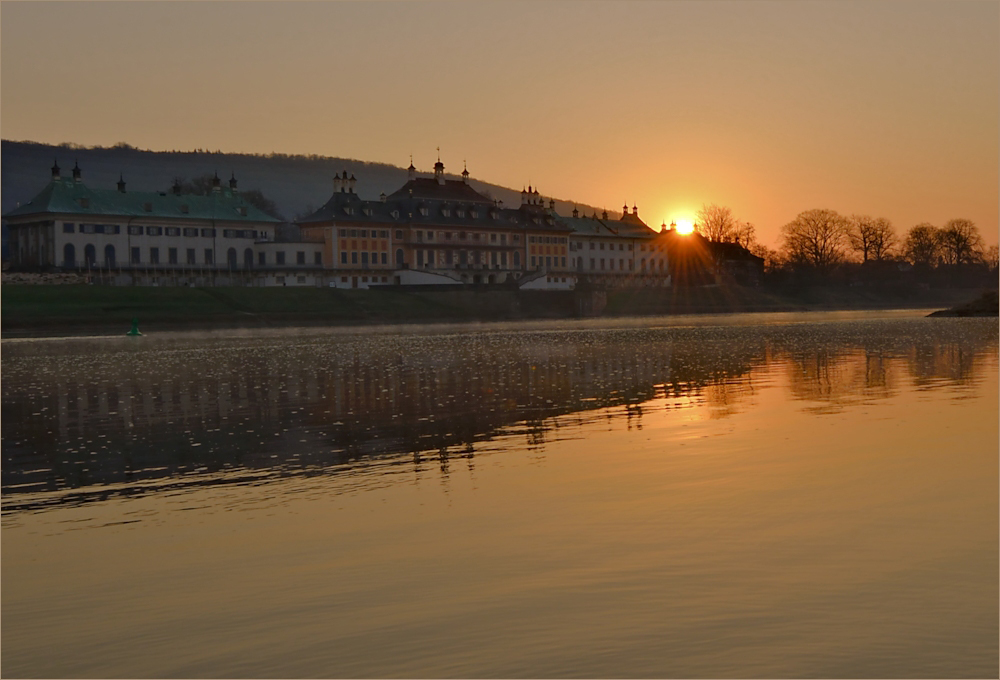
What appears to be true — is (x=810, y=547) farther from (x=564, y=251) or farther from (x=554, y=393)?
(x=564, y=251)

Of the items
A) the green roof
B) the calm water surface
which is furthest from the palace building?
the calm water surface

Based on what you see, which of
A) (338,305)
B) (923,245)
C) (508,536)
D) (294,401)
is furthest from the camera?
(923,245)

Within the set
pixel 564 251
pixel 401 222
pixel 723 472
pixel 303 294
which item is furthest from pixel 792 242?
pixel 723 472

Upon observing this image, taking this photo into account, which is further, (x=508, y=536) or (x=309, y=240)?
(x=309, y=240)

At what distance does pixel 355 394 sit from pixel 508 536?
63.2 ft

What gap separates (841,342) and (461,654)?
51450 millimetres

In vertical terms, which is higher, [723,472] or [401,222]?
[401,222]

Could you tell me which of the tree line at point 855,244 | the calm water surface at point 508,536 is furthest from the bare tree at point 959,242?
the calm water surface at point 508,536

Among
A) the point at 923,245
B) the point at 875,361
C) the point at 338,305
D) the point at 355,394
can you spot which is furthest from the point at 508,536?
the point at 923,245

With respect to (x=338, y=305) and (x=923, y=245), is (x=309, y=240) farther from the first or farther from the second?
(x=923, y=245)

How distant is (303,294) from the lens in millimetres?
109125

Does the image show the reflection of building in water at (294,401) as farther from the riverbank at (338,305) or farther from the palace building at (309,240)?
the palace building at (309,240)

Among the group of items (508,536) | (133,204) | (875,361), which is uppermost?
(133,204)

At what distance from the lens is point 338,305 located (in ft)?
351
